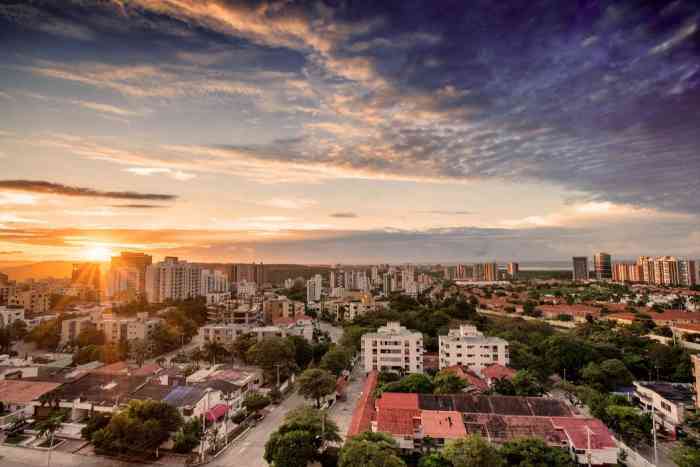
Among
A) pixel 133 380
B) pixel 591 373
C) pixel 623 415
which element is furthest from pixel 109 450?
pixel 591 373

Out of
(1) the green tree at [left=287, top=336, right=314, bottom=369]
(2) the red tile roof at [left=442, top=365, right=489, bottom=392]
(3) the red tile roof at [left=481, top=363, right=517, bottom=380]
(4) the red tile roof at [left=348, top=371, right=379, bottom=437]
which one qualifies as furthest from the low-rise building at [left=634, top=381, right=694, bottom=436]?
(1) the green tree at [left=287, top=336, right=314, bottom=369]

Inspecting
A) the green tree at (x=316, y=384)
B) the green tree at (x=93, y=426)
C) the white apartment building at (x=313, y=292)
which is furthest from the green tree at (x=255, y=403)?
the white apartment building at (x=313, y=292)

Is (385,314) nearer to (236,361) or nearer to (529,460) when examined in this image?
(236,361)

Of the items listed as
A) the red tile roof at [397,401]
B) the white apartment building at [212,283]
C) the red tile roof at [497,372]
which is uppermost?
the white apartment building at [212,283]

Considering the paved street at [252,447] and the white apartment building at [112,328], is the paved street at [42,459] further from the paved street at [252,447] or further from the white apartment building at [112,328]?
the white apartment building at [112,328]

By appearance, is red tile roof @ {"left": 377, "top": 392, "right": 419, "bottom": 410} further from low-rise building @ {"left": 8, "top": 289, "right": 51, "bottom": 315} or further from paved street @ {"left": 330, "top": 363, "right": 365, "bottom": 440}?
low-rise building @ {"left": 8, "top": 289, "right": 51, "bottom": 315}

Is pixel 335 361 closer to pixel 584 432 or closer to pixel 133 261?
pixel 584 432
